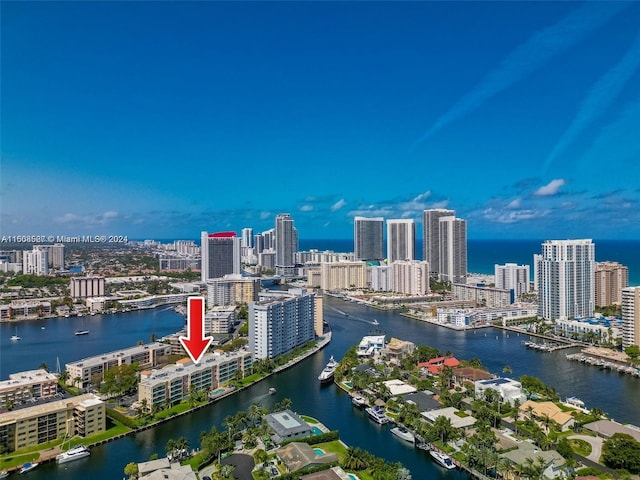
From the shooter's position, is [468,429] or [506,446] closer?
[506,446]

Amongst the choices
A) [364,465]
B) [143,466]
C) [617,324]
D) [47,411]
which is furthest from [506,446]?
[617,324]

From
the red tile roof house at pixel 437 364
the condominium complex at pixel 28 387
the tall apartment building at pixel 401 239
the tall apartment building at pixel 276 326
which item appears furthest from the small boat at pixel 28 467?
the tall apartment building at pixel 401 239

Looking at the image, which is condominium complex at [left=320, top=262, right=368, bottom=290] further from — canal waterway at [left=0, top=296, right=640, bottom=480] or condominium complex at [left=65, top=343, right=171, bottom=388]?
condominium complex at [left=65, top=343, right=171, bottom=388]

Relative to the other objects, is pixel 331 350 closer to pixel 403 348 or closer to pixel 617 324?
pixel 403 348

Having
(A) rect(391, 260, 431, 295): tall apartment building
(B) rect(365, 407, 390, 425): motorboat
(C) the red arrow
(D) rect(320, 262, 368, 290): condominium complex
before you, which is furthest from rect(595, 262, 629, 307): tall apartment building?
(C) the red arrow

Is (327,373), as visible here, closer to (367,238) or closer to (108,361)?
(108,361)

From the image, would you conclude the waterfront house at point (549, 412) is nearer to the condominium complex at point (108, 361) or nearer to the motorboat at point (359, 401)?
the motorboat at point (359, 401)
